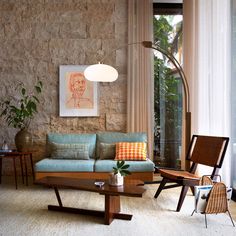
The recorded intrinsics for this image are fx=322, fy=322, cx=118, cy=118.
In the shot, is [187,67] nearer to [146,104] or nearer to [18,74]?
[146,104]

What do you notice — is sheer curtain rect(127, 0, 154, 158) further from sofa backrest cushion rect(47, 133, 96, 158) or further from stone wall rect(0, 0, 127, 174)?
sofa backrest cushion rect(47, 133, 96, 158)

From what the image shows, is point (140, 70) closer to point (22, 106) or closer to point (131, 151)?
point (131, 151)

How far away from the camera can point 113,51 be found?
564cm

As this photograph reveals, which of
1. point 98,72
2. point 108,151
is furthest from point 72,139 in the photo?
point 98,72

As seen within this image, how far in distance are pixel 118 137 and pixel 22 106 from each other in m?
1.61

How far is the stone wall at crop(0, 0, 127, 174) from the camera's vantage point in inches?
221

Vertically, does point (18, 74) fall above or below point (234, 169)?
above

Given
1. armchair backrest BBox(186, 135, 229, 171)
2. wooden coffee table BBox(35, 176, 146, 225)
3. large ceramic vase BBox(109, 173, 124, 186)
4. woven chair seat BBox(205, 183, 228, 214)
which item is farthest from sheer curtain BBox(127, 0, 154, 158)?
woven chair seat BBox(205, 183, 228, 214)

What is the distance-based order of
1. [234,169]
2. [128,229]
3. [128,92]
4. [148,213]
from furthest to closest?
1. [128,92]
2. [234,169]
3. [148,213]
4. [128,229]

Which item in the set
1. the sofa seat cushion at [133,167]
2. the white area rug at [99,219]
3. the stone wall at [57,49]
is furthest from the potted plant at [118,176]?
the stone wall at [57,49]

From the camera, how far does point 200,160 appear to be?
13.4 ft

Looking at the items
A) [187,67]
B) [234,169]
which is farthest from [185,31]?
[234,169]

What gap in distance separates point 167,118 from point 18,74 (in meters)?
2.75

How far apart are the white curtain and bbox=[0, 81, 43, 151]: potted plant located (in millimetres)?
2591
